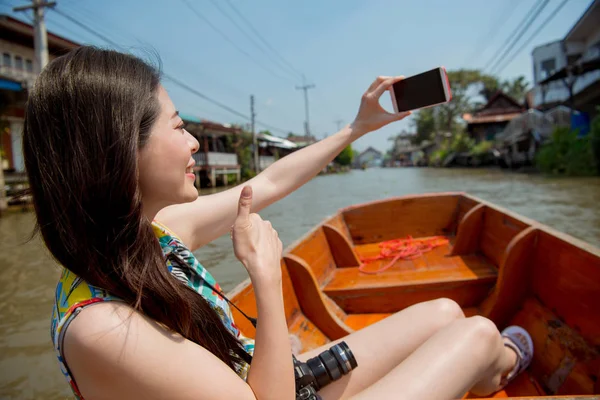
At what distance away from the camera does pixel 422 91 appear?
1427 mm

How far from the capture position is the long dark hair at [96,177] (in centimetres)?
75

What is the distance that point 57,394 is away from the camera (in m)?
2.98

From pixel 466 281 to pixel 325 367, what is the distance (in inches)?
67.4

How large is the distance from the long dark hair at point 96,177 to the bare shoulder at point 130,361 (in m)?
0.05

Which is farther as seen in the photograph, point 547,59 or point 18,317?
point 547,59

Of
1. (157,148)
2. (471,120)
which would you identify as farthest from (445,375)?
(471,120)

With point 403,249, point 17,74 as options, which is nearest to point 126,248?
point 403,249

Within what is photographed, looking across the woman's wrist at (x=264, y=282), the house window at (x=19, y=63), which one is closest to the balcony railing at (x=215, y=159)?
the house window at (x=19, y=63)

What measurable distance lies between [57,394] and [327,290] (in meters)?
2.13

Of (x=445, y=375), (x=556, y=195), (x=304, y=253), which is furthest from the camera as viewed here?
(x=556, y=195)

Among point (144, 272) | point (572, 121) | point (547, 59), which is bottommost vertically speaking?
point (144, 272)

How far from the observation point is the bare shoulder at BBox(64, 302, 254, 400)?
27.1 inches

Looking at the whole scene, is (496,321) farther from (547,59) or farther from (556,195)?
(547,59)

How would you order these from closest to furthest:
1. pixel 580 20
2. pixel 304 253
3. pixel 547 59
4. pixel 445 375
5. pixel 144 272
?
pixel 144 272
pixel 445 375
pixel 304 253
pixel 580 20
pixel 547 59
